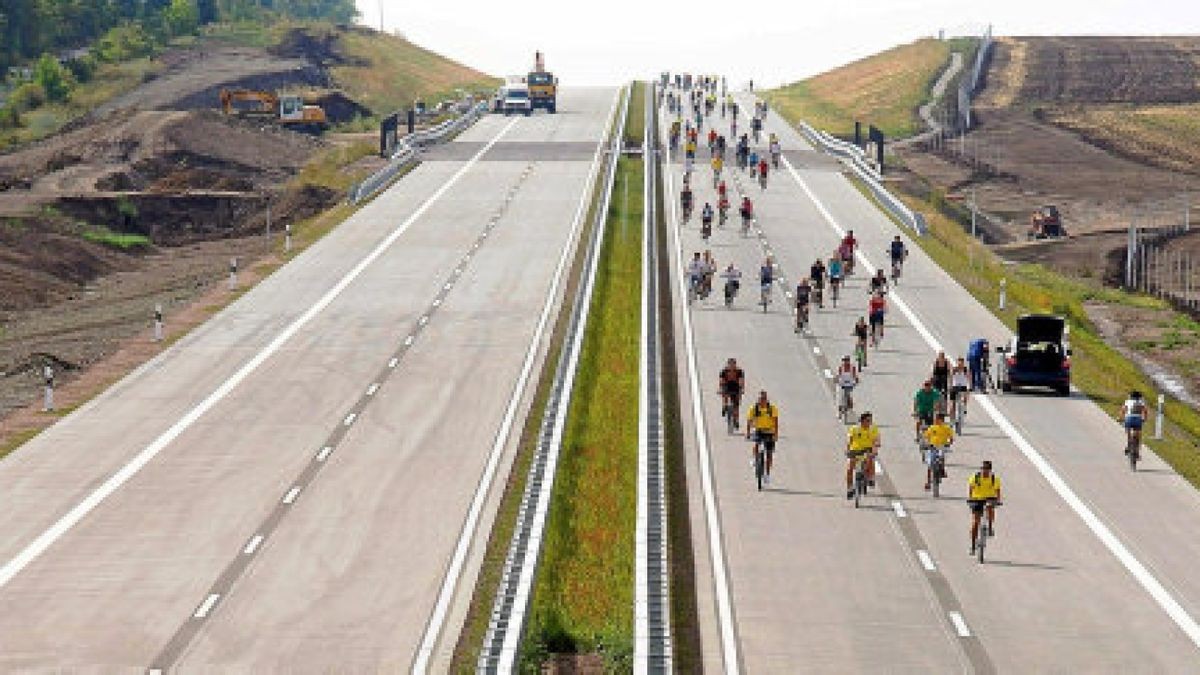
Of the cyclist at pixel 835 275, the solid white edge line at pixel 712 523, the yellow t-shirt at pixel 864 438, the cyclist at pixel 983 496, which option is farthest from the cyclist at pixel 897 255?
the cyclist at pixel 983 496

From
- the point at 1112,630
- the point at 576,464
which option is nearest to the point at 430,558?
the point at 576,464

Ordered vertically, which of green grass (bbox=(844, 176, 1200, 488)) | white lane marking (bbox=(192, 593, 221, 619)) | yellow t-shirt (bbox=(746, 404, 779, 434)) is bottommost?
green grass (bbox=(844, 176, 1200, 488))

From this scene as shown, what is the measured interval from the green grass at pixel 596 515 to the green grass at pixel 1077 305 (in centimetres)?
906

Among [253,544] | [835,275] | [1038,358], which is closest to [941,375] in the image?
[1038,358]

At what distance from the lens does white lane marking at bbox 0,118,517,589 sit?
28266mm

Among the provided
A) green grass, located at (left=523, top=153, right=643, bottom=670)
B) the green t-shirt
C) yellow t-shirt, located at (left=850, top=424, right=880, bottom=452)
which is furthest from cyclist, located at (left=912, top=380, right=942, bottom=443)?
green grass, located at (left=523, top=153, right=643, bottom=670)

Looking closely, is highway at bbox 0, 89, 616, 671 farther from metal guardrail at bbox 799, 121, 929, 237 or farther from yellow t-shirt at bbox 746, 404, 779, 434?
metal guardrail at bbox 799, 121, 929, 237

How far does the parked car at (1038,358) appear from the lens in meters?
40.7

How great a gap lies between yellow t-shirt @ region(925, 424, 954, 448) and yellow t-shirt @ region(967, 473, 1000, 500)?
291 cm

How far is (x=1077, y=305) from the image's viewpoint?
59.8 meters

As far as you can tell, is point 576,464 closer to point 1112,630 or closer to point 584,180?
point 1112,630

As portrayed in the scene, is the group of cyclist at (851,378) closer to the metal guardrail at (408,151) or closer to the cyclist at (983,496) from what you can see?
the cyclist at (983,496)

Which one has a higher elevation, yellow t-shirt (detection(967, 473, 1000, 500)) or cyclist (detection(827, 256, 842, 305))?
yellow t-shirt (detection(967, 473, 1000, 500))

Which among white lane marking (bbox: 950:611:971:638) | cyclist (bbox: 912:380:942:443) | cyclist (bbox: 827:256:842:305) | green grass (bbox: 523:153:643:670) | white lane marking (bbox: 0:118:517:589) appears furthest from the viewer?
cyclist (bbox: 827:256:842:305)
